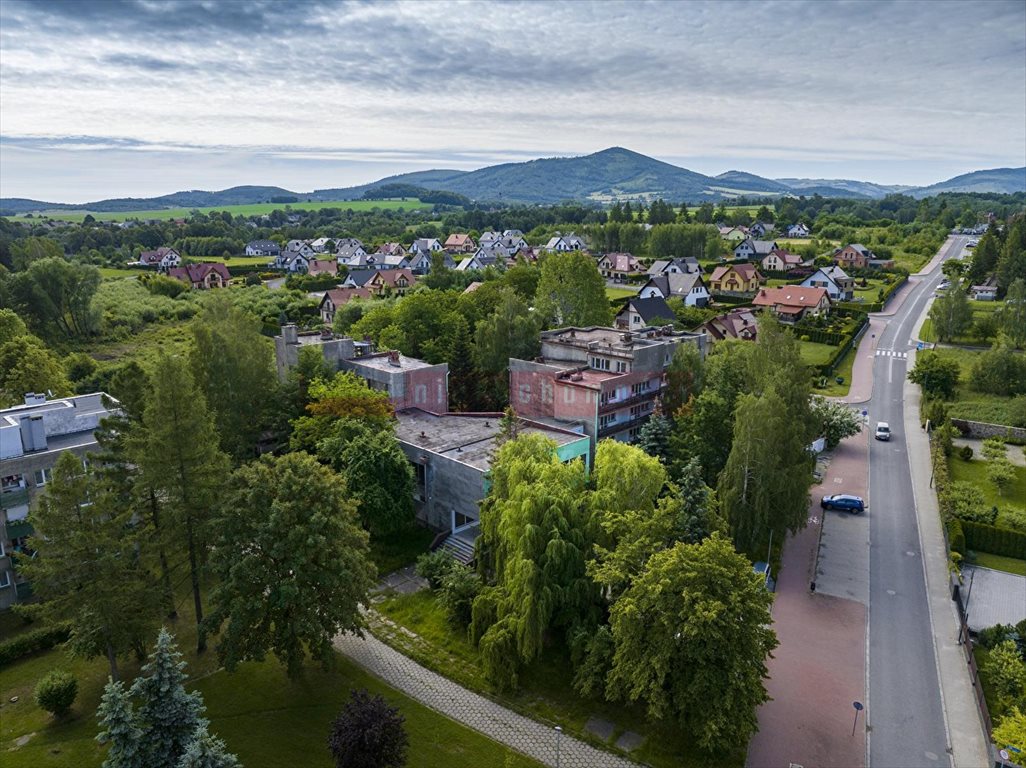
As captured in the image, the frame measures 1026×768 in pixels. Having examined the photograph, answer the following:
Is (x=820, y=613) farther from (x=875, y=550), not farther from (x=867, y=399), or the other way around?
(x=867, y=399)

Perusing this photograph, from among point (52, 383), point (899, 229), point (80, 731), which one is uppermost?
point (899, 229)

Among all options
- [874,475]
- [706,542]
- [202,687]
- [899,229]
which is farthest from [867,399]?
[899,229]

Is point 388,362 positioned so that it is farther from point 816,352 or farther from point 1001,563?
point 816,352

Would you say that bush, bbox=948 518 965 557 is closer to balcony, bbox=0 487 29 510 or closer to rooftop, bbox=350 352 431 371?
rooftop, bbox=350 352 431 371

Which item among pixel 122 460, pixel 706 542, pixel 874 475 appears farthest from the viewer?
pixel 874 475

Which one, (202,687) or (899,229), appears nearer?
(202,687)

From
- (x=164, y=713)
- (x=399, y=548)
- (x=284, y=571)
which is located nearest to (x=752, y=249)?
(x=399, y=548)

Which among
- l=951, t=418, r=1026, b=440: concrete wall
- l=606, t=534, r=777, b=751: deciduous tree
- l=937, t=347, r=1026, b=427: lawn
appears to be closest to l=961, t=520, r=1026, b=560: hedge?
l=951, t=418, r=1026, b=440: concrete wall
